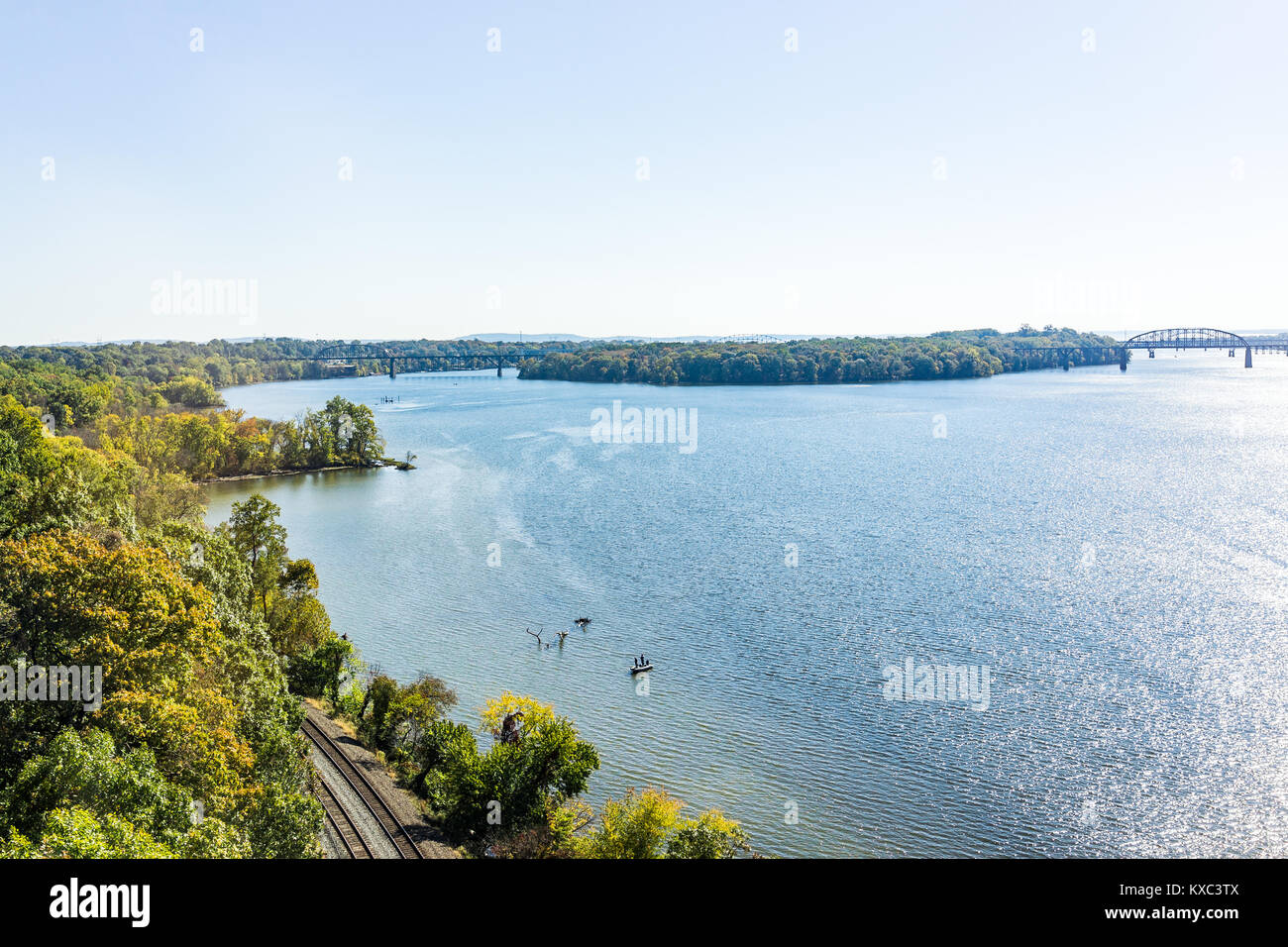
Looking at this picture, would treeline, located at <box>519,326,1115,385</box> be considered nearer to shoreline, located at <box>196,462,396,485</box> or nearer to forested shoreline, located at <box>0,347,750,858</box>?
shoreline, located at <box>196,462,396,485</box>

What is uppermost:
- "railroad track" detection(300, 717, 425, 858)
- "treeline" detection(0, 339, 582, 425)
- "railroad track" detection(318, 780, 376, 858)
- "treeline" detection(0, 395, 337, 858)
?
"treeline" detection(0, 339, 582, 425)

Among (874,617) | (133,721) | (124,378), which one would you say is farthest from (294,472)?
(133,721)

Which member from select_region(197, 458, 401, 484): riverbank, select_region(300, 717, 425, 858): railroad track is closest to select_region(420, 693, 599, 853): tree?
select_region(300, 717, 425, 858): railroad track

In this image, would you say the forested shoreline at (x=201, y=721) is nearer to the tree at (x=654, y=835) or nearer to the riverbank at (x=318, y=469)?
the tree at (x=654, y=835)

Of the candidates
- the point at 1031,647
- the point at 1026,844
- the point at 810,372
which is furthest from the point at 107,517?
the point at 810,372

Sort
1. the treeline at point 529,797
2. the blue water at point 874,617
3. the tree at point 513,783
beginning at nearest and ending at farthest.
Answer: the treeline at point 529,797 < the tree at point 513,783 < the blue water at point 874,617

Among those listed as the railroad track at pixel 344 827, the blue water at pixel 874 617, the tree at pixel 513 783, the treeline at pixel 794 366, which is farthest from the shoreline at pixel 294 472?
the treeline at pixel 794 366

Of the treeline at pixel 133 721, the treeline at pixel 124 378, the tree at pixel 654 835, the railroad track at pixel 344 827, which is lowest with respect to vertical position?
the railroad track at pixel 344 827
